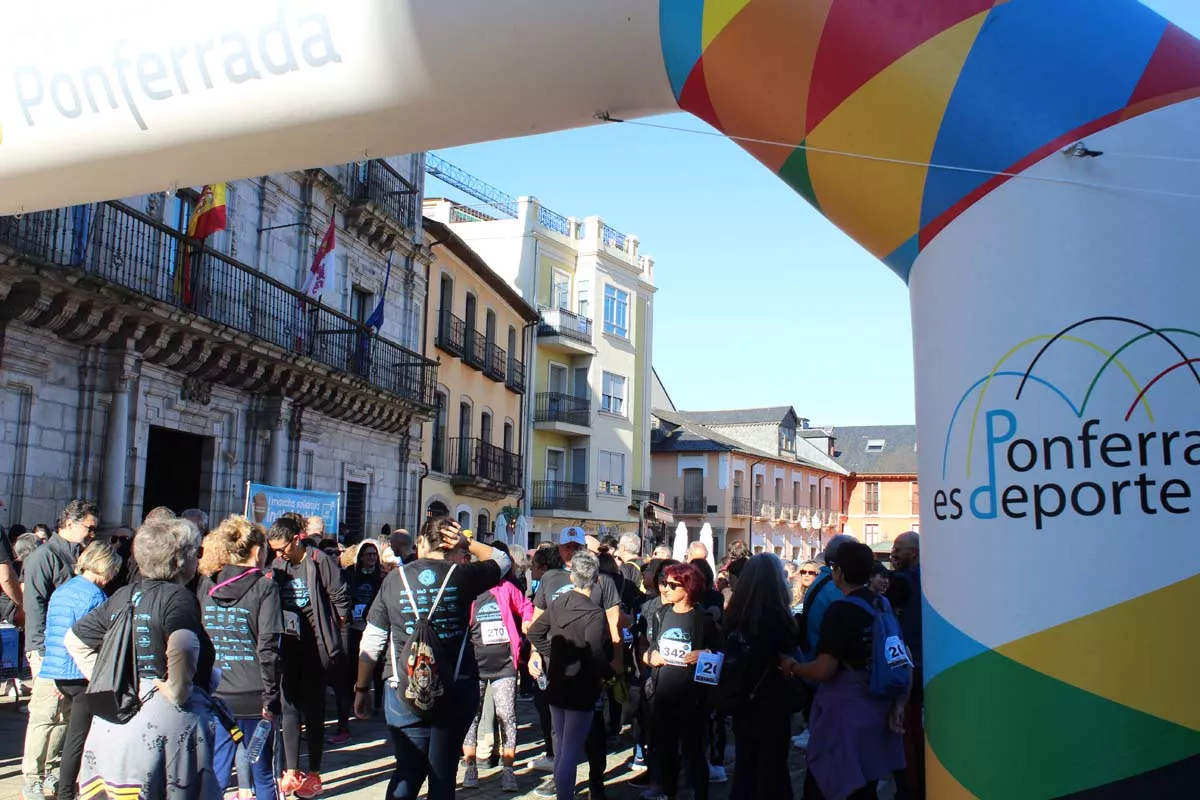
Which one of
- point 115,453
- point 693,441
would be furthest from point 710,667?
point 693,441

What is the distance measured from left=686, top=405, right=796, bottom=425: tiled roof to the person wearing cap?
50.2m

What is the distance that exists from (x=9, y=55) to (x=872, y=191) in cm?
409

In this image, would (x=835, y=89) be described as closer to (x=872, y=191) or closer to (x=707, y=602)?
(x=872, y=191)

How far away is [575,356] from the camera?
3838 cm

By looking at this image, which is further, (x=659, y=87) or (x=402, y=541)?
(x=402, y=541)

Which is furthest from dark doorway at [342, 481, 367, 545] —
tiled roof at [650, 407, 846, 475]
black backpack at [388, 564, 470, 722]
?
tiled roof at [650, 407, 846, 475]

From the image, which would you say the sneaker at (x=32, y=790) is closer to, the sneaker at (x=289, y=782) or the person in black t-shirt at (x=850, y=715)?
the sneaker at (x=289, y=782)

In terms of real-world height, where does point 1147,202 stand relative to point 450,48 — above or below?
below

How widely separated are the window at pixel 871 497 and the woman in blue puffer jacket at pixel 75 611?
6252 cm

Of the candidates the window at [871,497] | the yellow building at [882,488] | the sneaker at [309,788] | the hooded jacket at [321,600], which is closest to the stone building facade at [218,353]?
the hooded jacket at [321,600]

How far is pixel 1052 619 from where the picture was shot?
3.09 meters

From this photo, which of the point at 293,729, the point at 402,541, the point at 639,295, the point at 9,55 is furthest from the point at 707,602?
the point at 639,295

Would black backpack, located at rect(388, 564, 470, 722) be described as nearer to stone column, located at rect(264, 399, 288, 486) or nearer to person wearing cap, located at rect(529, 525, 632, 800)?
person wearing cap, located at rect(529, 525, 632, 800)

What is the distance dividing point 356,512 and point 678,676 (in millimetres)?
15706
